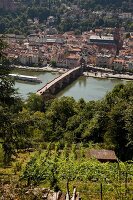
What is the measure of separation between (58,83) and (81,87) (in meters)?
1.76

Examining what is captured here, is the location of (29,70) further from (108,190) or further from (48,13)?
(108,190)

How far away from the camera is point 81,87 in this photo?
32906 mm

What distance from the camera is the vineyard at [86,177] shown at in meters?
7.14

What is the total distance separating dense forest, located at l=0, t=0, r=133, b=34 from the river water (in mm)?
19575

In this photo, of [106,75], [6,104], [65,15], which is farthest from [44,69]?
[6,104]

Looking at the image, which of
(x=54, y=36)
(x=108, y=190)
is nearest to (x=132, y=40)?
(x=54, y=36)

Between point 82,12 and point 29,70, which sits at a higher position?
point 82,12

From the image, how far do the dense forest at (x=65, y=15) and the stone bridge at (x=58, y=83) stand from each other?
18144 millimetres

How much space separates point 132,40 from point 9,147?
44606mm

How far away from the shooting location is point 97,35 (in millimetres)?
49594

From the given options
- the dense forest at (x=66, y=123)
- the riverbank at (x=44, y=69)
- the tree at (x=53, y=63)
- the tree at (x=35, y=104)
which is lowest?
the riverbank at (x=44, y=69)

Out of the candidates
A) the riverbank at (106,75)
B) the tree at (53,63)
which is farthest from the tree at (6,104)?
the tree at (53,63)

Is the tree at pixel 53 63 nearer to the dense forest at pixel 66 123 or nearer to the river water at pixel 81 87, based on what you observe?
the river water at pixel 81 87

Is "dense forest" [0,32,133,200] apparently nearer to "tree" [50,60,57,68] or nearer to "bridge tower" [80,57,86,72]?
"bridge tower" [80,57,86,72]
